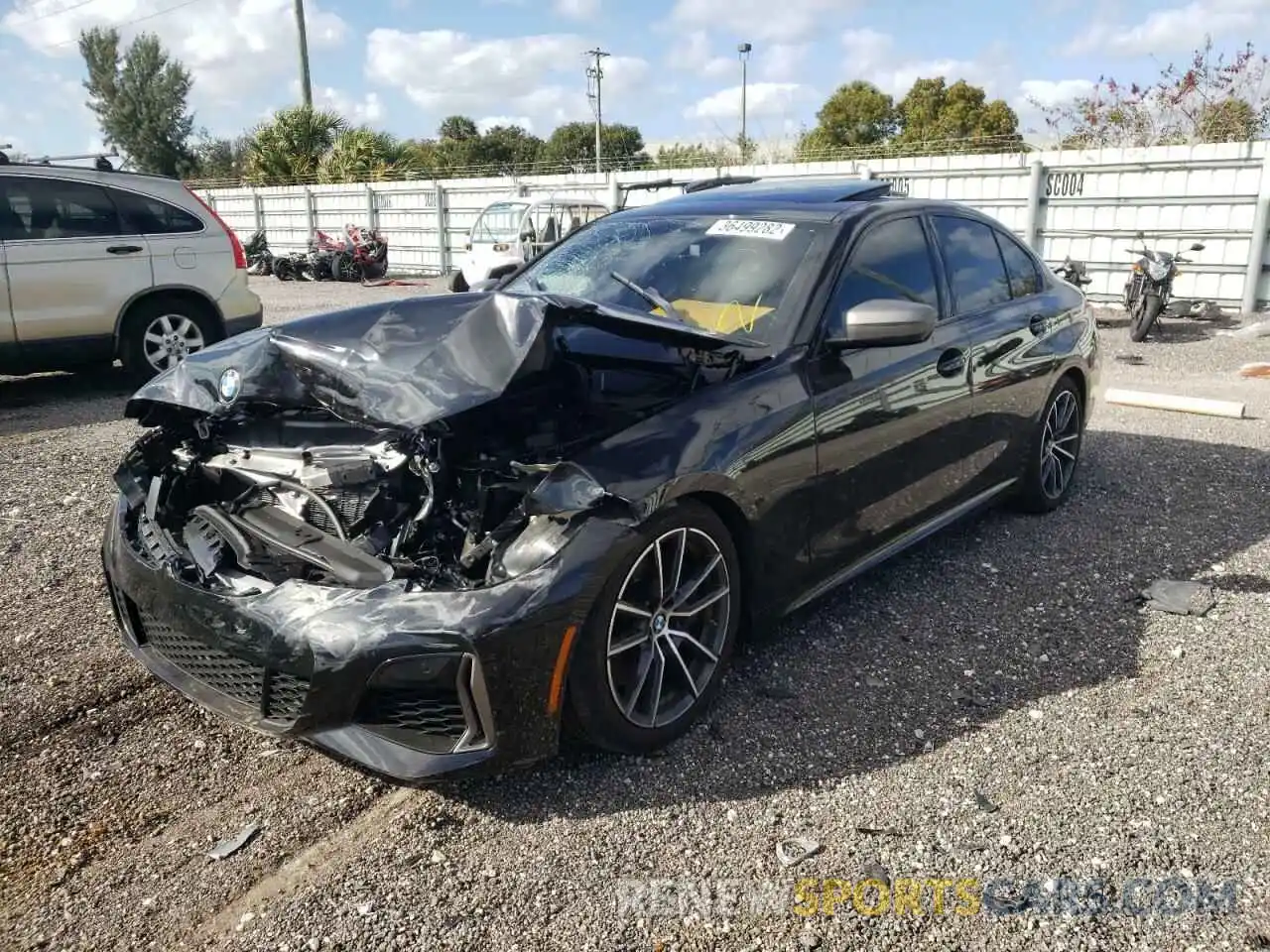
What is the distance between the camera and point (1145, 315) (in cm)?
1162

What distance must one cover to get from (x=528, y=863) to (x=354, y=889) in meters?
0.44

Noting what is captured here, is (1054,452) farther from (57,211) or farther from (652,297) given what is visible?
(57,211)

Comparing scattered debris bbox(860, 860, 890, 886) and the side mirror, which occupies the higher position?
the side mirror

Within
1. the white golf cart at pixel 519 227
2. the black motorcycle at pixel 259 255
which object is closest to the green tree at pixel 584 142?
the black motorcycle at pixel 259 255

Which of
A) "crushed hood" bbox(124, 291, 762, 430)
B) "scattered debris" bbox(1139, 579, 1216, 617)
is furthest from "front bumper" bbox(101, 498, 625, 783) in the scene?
"scattered debris" bbox(1139, 579, 1216, 617)

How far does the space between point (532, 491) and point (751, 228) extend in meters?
1.81

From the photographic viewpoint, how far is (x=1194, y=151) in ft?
41.3

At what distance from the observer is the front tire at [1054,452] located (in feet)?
16.8

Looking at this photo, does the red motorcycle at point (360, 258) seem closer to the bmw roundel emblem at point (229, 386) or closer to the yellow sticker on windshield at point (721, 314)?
the yellow sticker on windshield at point (721, 314)

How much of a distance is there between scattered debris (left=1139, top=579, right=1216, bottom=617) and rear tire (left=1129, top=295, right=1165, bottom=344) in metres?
8.27

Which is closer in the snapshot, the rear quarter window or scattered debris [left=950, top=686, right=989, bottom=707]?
scattered debris [left=950, top=686, right=989, bottom=707]

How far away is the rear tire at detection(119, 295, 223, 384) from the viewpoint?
328 inches

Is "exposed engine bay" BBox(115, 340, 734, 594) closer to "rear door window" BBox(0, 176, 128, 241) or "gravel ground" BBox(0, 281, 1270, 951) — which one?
"gravel ground" BBox(0, 281, 1270, 951)

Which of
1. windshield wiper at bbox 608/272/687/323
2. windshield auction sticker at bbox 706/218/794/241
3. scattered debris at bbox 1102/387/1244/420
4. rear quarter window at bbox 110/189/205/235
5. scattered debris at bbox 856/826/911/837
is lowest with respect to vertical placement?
scattered debris at bbox 856/826/911/837
